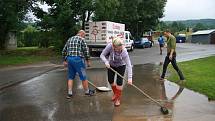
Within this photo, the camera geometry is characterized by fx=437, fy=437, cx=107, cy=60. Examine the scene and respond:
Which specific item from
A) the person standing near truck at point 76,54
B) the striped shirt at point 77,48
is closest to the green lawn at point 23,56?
the person standing near truck at point 76,54

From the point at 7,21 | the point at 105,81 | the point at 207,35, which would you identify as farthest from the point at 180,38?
the point at 105,81

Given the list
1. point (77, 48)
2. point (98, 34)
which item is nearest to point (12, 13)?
point (98, 34)

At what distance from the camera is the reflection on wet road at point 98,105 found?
8.29 m

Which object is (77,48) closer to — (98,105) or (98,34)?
(98,105)

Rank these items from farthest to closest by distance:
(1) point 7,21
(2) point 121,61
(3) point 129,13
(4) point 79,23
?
(3) point 129,13
(4) point 79,23
(1) point 7,21
(2) point 121,61

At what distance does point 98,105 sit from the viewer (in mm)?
9586

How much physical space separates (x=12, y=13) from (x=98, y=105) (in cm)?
→ 1945

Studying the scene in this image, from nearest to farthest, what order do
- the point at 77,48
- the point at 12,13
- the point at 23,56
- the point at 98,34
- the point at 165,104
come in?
the point at 165,104 < the point at 77,48 < the point at 12,13 < the point at 23,56 < the point at 98,34

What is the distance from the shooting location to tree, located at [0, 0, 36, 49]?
89.3ft

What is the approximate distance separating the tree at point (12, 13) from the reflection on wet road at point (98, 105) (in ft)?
49.2

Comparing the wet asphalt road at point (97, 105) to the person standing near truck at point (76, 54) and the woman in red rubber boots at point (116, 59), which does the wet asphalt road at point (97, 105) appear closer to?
the woman in red rubber boots at point (116, 59)

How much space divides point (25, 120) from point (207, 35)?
81.6m

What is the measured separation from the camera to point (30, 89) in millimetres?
12555

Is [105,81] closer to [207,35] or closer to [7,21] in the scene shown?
[7,21]
